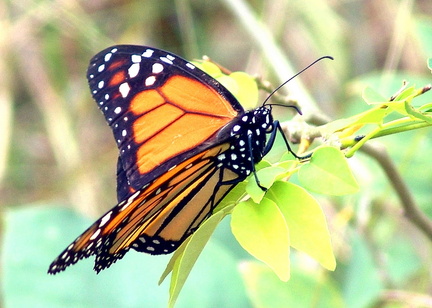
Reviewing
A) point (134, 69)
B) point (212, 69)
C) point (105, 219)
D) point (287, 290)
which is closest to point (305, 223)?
point (105, 219)

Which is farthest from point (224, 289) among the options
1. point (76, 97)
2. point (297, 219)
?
point (76, 97)

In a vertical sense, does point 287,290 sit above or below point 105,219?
below

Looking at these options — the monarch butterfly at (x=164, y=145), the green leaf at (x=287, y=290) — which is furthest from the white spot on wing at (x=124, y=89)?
the green leaf at (x=287, y=290)

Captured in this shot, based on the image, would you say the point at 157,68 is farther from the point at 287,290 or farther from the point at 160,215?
the point at 287,290

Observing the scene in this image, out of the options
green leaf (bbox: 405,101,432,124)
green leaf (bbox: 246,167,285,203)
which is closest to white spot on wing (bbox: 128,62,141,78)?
green leaf (bbox: 246,167,285,203)

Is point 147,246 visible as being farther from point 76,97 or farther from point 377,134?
point 76,97

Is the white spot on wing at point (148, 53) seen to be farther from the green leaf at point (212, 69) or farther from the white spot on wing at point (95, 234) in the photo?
the white spot on wing at point (95, 234)

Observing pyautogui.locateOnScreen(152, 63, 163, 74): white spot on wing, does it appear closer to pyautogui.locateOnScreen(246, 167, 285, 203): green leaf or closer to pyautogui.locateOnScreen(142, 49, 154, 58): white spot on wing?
pyautogui.locateOnScreen(142, 49, 154, 58): white spot on wing
